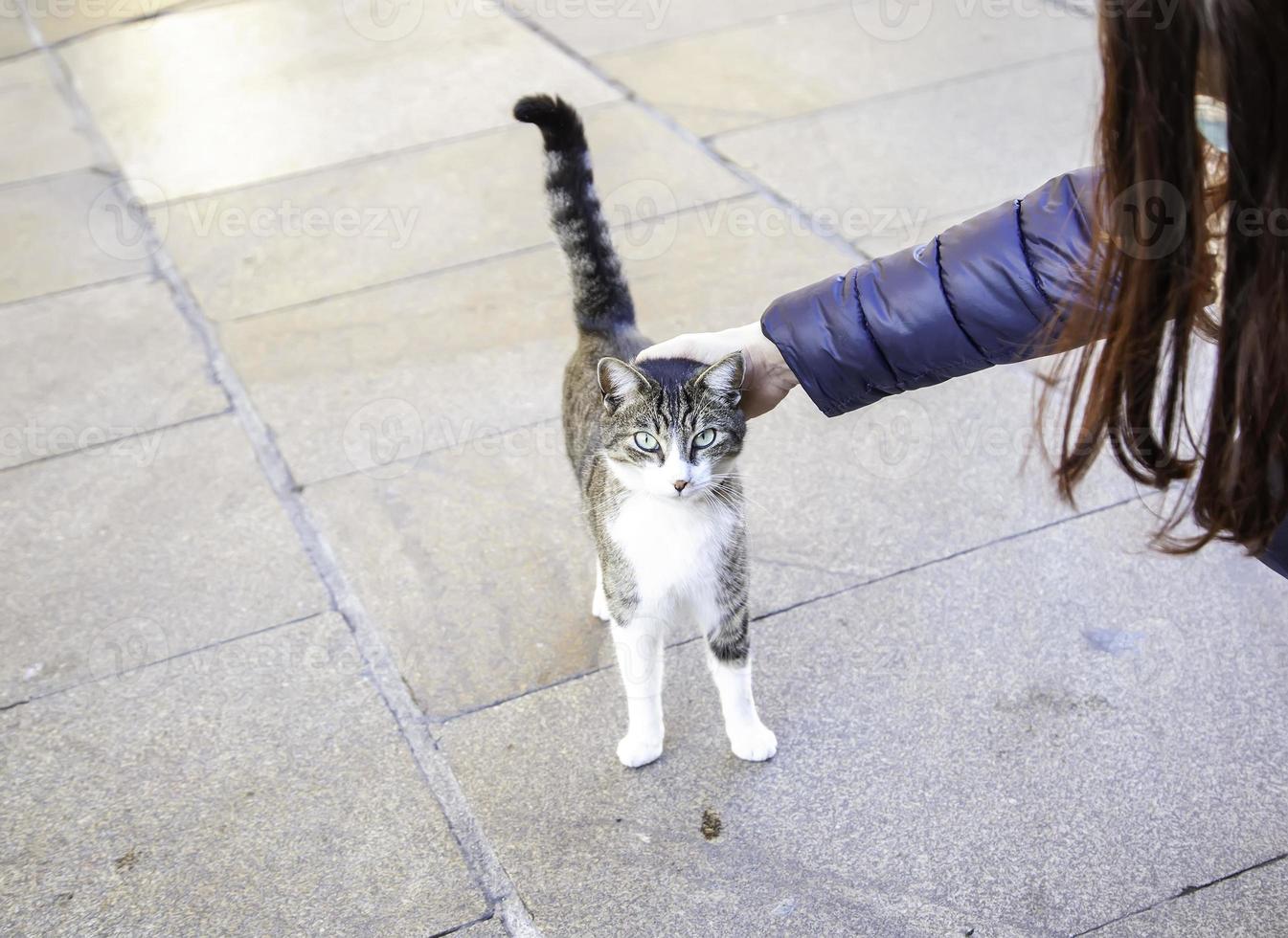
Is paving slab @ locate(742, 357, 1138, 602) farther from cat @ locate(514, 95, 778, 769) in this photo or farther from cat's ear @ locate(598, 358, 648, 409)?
cat's ear @ locate(598, 358, 648, 409)

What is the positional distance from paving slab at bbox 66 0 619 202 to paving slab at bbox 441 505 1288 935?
4.52m

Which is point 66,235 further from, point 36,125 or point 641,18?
point 641,18

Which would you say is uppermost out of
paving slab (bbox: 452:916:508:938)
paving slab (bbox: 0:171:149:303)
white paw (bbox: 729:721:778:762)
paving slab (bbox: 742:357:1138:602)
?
paving slab (bbox: 0:171:149:303)

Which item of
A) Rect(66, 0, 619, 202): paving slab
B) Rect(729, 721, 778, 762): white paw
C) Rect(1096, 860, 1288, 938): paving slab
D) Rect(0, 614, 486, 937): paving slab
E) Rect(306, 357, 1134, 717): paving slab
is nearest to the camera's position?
Rect(1096, 860, 1288, 938): paving slab

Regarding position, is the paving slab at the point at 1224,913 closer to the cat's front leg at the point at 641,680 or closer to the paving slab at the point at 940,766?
the paving slab at the point at 940,766

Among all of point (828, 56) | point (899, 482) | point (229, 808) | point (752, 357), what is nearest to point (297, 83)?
point (828, 56)

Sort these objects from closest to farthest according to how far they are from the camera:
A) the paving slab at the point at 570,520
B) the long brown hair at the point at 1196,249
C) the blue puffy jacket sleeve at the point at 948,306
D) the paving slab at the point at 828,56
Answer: the long brown hair at the point at 1196,249
the blue puffy jacket sleeve at the point at 948,306
the paving slab at the point at 570,520
the paving slab at the point at 828,56

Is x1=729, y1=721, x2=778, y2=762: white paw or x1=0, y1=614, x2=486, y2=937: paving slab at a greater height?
x1=0, y1=614, x2=486, y2=937: paving slab

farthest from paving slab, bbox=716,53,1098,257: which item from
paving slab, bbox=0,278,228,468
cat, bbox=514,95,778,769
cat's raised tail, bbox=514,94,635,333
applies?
paving slab, bbox=0,278,228,468

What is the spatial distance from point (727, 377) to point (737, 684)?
85 centimetres

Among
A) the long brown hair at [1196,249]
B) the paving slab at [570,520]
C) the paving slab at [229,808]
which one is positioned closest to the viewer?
the long brown hair at [1196,249]

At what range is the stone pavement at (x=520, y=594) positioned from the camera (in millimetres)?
2941

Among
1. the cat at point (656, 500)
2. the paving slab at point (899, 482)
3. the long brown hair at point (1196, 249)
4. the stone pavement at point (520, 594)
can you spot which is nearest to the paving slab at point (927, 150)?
the stone pavement at point (520, 594)

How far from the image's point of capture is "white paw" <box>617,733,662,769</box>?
3207 mm
